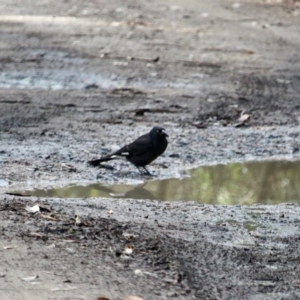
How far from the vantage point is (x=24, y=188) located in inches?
368

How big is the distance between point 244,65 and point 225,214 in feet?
23.6

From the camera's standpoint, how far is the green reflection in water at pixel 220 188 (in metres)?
9.45

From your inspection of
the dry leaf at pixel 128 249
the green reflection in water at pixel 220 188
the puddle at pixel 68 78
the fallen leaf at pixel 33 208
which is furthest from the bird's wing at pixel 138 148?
the puddle at pixel 68 78

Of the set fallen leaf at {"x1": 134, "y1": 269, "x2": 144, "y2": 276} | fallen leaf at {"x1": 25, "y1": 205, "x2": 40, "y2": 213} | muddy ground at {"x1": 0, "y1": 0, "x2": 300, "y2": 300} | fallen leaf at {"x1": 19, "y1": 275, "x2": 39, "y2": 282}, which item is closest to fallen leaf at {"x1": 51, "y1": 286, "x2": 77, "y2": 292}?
muddy ground at {"x1": 0, "y1": 0, "x2": 300, "y2": 300}

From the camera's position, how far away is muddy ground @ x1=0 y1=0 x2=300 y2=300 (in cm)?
657

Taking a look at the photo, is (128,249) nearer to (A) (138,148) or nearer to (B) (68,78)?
(A) (138,148)

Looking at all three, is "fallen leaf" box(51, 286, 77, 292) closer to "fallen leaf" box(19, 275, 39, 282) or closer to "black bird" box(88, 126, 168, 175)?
"fallen leaf" box(19, 275, 39, 282)

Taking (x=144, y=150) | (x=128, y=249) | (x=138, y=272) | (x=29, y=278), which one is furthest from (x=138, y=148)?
(x=29, y=278)

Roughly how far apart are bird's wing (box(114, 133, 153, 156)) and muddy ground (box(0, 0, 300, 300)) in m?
0.23

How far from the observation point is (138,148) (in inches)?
405

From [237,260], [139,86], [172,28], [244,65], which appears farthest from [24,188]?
[172,28]

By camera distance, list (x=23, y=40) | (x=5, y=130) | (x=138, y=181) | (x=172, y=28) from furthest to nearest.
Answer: (x=172, y=28) < (x=23, y=40) < (x=5, y=130) < (x=138, y=181)

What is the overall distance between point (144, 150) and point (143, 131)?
1.66 metres

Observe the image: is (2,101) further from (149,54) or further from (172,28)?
(172,28)
